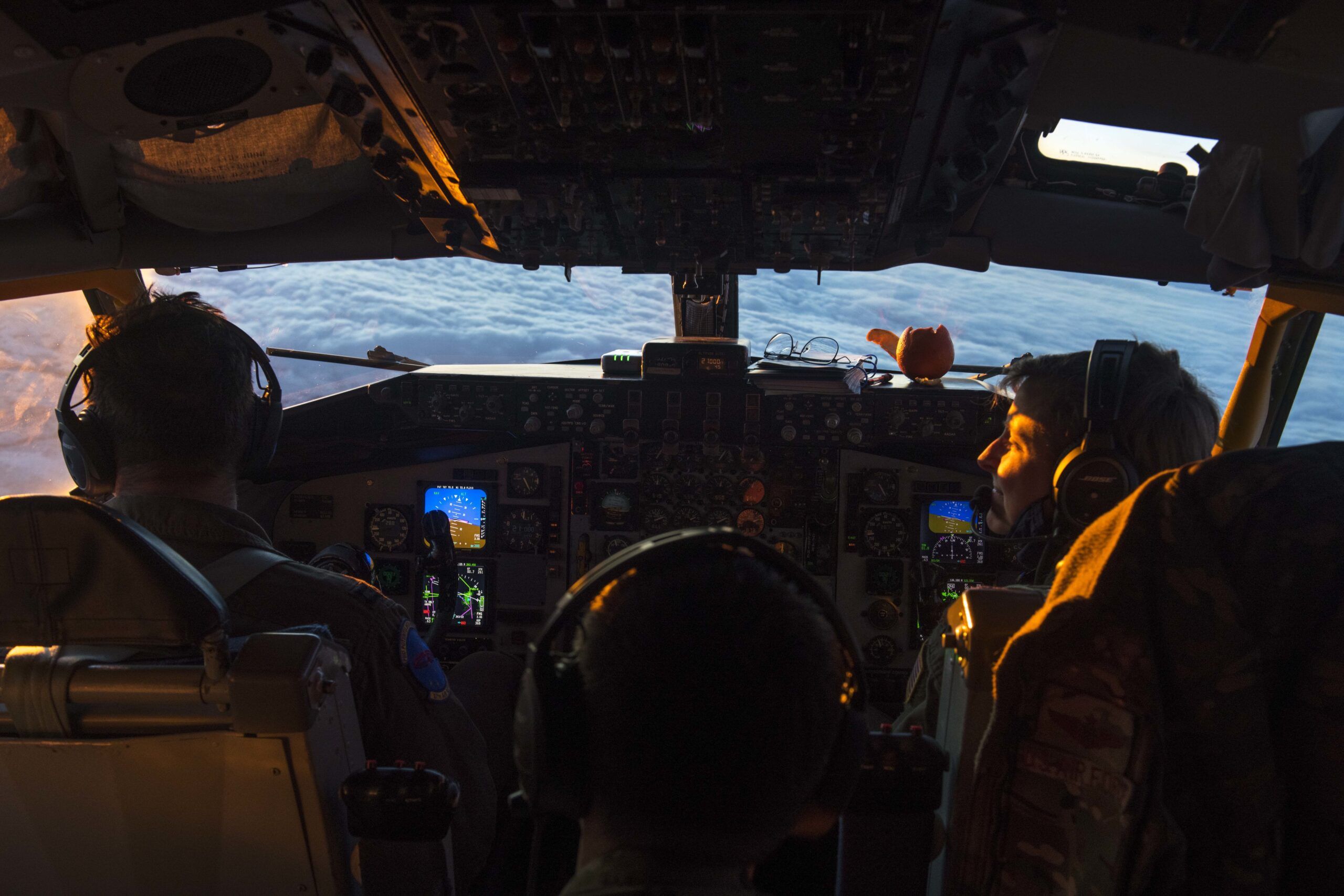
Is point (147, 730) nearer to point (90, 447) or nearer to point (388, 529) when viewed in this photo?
point (90, 447)

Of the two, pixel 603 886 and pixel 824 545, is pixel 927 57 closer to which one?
pixel 603 886

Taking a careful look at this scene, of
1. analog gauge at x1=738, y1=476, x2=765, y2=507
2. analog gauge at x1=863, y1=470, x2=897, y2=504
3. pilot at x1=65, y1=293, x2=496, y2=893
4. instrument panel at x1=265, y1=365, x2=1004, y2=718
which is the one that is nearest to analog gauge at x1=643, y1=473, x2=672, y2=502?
instrument panel at x1=265, y1=365, x2=1004, y2=718

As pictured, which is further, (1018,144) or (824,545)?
(824,545)

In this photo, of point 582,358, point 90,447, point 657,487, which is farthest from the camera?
point 582,358

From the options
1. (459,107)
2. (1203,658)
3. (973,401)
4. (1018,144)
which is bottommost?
(1203,658)

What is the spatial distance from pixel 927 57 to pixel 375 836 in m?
1.57

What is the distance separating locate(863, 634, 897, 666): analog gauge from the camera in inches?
130

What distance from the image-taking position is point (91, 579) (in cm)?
101

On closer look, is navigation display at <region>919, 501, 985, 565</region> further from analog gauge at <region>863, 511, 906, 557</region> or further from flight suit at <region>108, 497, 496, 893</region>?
flight suit at <region>108, 497, 496, 893</region>

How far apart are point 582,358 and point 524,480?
66cm

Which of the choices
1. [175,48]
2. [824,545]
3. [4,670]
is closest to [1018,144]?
[824,545]

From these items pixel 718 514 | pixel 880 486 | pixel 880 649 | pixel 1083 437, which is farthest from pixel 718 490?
pixel 1083 437

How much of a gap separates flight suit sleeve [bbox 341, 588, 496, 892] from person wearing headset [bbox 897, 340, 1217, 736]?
0.76 meters

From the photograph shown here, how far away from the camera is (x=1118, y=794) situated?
0.83m
